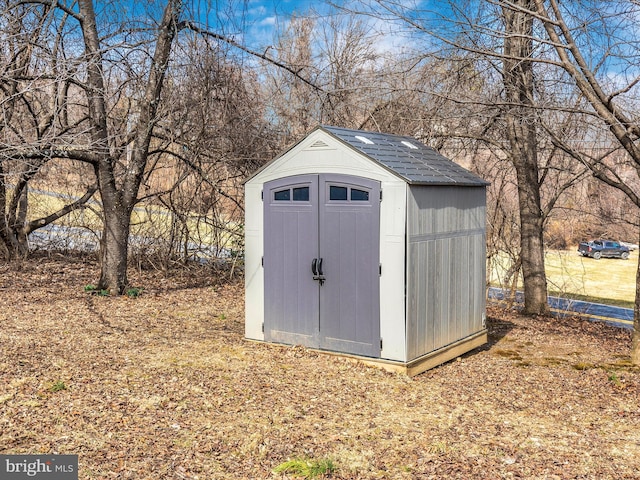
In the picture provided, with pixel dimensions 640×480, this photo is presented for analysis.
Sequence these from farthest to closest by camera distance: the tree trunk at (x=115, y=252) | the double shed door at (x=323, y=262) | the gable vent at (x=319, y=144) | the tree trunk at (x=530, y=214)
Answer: the tree trunk at (x=530, y=214) < the tree trunk at (x=115, y=252) < the gable vent at (x=319, y=144) < the double shed door at (x=323, y=262)

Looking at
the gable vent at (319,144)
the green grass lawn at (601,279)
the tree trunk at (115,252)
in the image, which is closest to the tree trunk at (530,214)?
the gable vent at (319,144)

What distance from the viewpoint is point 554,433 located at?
5.21 m

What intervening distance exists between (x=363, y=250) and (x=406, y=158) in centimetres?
124

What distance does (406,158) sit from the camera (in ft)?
24.2

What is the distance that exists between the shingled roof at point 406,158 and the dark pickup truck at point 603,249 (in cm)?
→ 2452

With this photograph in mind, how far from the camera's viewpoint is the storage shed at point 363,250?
672 cm

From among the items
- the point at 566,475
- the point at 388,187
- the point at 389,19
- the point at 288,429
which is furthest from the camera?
the point at 389,19

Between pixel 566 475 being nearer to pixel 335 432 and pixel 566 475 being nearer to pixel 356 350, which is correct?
pixel 335 432

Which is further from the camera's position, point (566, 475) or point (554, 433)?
point (554, 433)

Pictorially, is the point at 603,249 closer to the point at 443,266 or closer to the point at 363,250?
the point at 443,266

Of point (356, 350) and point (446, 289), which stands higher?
point (446, 289)

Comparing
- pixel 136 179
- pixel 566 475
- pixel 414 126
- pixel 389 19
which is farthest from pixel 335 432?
pixel 414 126

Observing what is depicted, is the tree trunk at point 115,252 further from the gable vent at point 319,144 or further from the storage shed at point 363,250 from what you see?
the gable vent at point 319,144

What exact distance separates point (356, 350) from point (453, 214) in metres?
1.87
